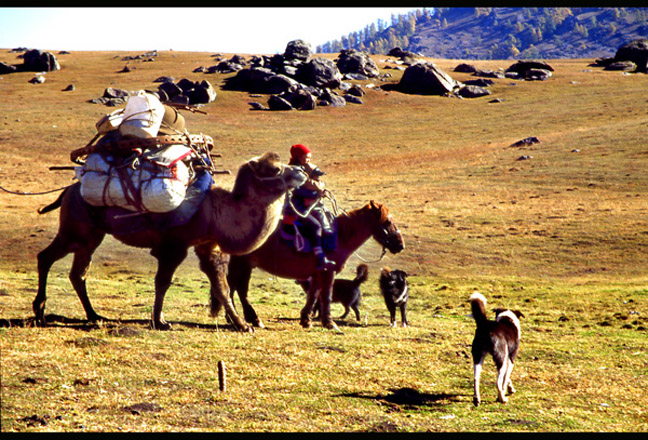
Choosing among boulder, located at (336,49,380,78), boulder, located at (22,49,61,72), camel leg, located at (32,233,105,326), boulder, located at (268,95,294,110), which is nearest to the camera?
camel leg, located at (32,233,105,326)

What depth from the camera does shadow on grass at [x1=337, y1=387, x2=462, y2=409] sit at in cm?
852

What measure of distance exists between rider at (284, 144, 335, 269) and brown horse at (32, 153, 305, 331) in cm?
133

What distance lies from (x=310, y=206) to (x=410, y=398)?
5144mm

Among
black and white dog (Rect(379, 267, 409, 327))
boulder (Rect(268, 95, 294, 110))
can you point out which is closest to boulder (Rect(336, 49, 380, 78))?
boulder (Rect(268, 95, 294, 110))

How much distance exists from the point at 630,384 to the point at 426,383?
3.56 meters

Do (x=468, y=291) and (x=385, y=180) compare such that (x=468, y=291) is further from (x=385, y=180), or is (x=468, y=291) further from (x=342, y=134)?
(x=342, y=134)

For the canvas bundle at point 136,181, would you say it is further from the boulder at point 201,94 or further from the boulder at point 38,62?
the boulder at point 38,62

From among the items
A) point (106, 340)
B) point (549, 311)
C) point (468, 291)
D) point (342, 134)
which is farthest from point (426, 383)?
point (342, 134)

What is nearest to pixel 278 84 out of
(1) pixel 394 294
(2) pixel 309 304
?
(1) pixel 394 294

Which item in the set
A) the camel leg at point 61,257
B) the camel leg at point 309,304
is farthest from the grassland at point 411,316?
the camel leg at point 61,257

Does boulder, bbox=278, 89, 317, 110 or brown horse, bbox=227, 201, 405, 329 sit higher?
brown horse, bbox=227, 201, 405, 329

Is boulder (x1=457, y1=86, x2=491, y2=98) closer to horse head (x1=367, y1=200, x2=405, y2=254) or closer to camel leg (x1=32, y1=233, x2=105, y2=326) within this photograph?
horse head (x1=367, y1=200, x2=405, y2=254)

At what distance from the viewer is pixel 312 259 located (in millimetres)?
13227

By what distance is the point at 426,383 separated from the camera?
9.61 metres
